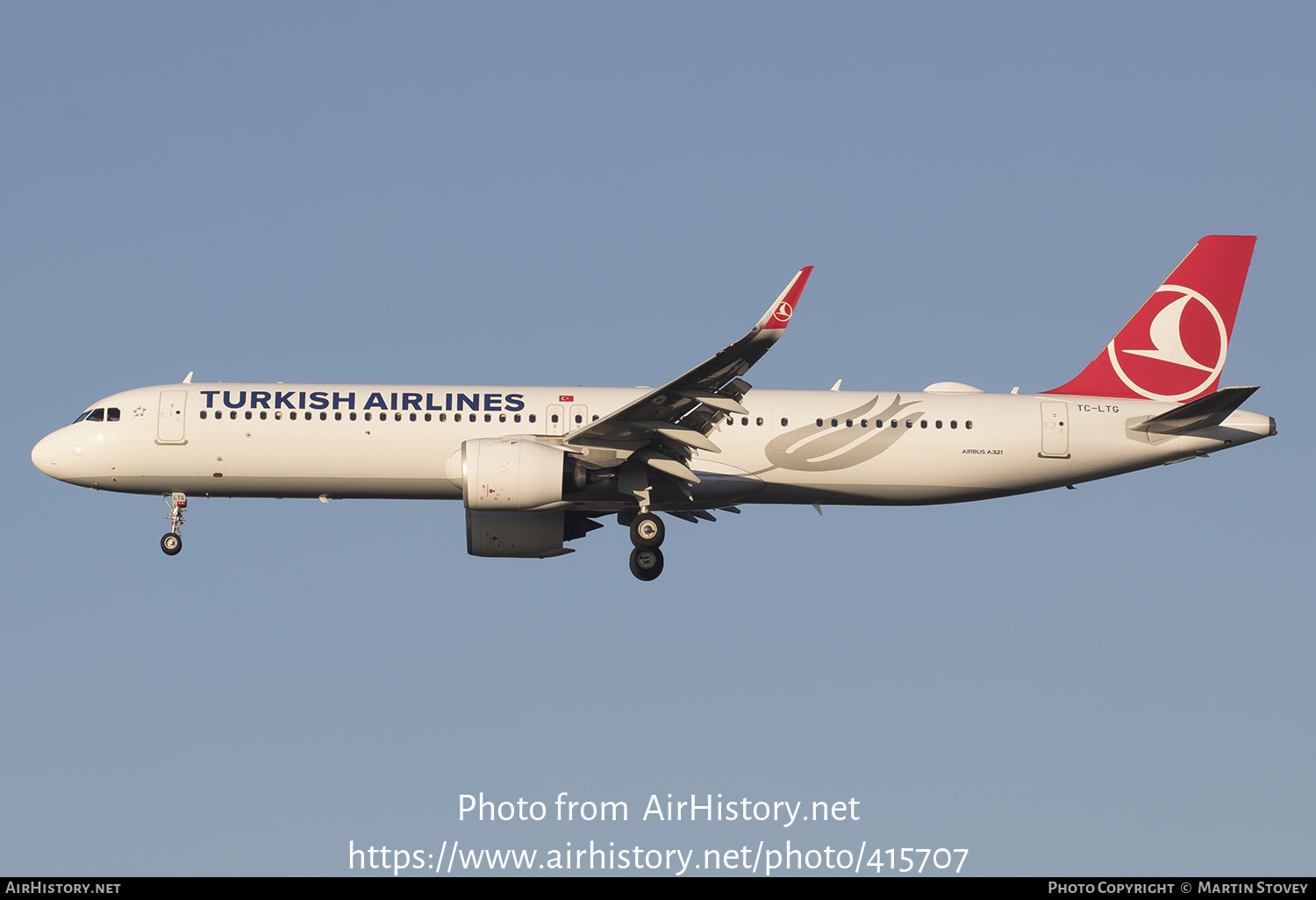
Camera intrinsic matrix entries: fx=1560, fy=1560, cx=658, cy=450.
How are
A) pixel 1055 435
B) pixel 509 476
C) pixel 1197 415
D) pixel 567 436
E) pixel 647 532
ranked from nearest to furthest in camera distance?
pixel 509 476
pixel 567 436
pixel 647 532
pixel 1197 415
pixel 1055 435

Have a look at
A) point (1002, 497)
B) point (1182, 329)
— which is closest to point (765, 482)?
point (1002, 497)

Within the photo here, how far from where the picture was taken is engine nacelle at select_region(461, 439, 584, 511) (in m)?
33.1

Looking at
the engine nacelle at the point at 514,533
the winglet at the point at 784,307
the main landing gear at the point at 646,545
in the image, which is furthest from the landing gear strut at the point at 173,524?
the winglet at the point at 784,307

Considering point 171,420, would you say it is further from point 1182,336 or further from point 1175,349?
point 1182,336

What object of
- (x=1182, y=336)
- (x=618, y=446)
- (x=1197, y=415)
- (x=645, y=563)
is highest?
(x=1182, y=336)

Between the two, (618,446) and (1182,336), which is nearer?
(618,446)

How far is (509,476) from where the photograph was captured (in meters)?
33.1

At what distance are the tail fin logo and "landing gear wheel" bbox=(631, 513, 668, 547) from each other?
1234 cm

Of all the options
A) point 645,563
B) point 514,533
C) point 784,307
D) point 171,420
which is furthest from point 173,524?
point 784,307

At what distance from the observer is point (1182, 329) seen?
38938 millimetres

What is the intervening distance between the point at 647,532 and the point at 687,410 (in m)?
3.39

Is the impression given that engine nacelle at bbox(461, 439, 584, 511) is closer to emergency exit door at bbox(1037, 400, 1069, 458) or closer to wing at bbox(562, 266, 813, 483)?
wing at bbox(562, 266, 813, 483)
